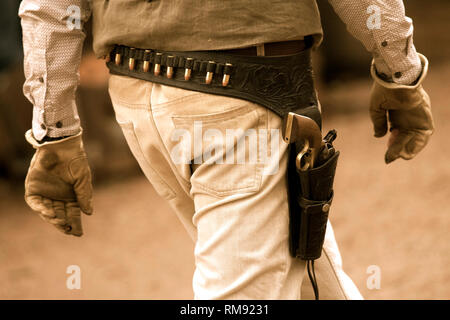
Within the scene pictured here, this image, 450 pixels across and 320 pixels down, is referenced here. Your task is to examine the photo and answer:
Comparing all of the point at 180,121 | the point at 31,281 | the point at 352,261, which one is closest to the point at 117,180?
the point at 31,281

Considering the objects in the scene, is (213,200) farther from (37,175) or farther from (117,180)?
(117,180)

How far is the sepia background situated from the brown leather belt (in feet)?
5.85

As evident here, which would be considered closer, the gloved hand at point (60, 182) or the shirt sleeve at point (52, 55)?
the shirt sleeve at point (52, 55)

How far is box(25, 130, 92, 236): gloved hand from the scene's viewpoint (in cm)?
176

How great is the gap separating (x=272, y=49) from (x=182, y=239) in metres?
2.68

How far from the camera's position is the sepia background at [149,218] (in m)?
3.40

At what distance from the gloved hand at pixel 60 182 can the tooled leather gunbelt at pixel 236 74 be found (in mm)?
359

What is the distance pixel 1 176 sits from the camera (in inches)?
204

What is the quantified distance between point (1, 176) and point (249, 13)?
4.18 meters
